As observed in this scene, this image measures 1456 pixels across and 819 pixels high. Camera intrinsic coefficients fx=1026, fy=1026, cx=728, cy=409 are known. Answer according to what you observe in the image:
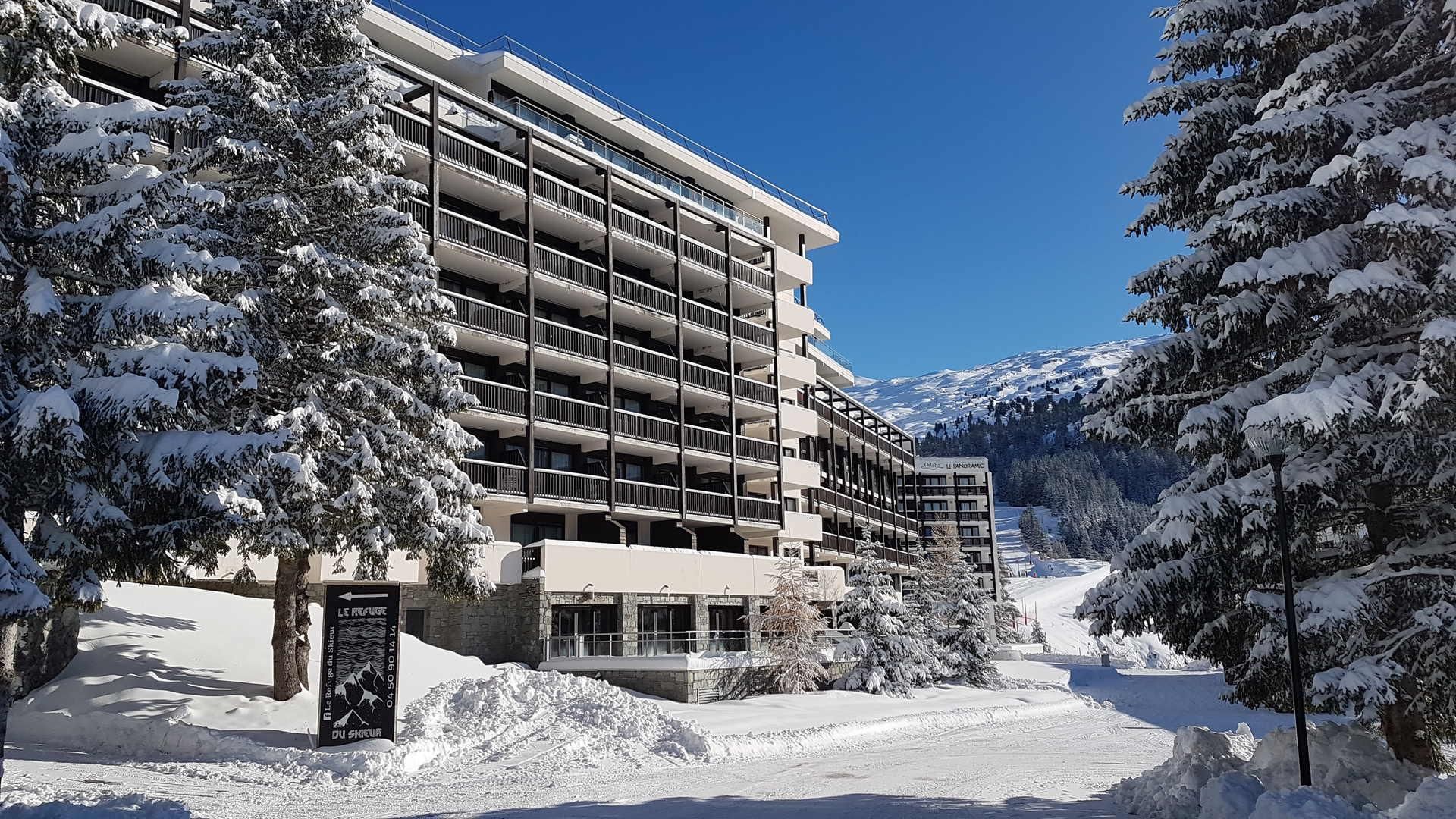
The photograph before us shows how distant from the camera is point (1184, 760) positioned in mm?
12852

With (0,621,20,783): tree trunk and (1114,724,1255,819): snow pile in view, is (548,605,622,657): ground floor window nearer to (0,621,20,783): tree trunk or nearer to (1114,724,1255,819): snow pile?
(0,621,20,783): tree trunk

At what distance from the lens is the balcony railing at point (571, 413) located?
35.2 metres

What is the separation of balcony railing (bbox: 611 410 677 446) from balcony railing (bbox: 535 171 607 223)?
755cm

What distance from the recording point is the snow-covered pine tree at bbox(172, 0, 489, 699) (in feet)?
62.2

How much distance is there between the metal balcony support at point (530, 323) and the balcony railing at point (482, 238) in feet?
1.05

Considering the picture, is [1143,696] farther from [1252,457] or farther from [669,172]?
[1252,457]

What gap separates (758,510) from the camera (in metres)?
45.0

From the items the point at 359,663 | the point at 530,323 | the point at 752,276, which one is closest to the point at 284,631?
the point at 359,663

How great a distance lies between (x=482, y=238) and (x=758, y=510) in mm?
17542

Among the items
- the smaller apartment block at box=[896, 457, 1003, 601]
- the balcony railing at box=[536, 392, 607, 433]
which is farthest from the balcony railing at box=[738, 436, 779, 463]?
the smaller apartment block at box=[896, 457, 1003, 601]

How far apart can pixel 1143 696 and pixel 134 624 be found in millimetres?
39083

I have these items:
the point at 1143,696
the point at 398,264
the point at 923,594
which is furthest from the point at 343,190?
the point at 1143,696

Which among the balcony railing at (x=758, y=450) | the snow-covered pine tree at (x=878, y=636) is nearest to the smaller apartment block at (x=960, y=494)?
the balcony railing at (x=758, y=450)

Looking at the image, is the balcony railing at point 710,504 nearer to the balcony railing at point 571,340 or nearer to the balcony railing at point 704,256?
the balcony railing at point 571,340
